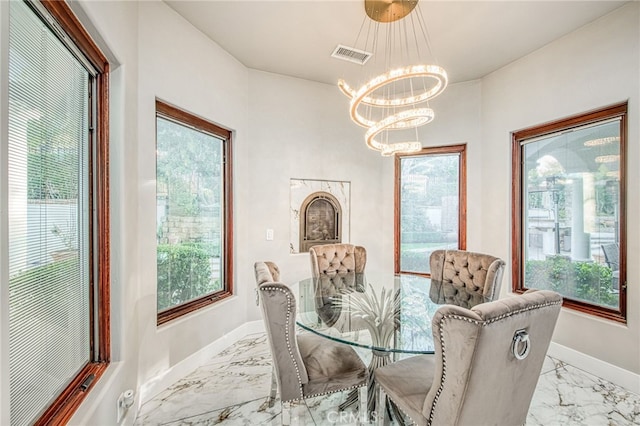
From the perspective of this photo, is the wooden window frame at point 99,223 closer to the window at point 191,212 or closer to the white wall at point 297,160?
the window at point 191,212

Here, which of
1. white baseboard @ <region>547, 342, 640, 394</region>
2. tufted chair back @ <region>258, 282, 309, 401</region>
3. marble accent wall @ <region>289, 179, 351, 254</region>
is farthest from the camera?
marble accent wall @ <region>289, 179, 351, 254</region>

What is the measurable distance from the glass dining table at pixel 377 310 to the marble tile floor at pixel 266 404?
462 millimetres

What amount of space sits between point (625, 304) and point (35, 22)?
3987mm

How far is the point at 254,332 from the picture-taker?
132 inches

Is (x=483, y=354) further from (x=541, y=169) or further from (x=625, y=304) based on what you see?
(x=541, y=169)

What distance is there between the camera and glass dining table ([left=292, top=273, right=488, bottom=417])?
1692 millimetres

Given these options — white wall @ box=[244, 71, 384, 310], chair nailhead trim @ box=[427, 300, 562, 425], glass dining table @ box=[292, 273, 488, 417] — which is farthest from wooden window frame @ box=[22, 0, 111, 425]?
white wall @ box=[244, 71, 384, 310]

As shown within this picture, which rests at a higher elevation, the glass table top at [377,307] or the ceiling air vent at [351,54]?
the ceiling air vent at [351,54]

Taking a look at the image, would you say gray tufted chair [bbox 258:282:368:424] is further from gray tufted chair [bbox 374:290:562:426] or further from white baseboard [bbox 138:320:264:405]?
white baseboard [bbox 138:320:264:405]

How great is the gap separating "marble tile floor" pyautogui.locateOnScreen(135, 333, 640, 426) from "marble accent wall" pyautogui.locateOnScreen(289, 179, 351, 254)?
146 cm

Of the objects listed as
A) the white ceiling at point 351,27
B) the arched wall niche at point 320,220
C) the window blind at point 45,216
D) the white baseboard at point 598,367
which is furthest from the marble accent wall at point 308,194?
the white baseboard at point 598,367

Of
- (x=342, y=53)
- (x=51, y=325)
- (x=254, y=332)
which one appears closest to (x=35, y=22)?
(x=51, y=325)

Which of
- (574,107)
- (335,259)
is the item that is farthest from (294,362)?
(574,107)

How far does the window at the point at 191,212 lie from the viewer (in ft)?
8.07
